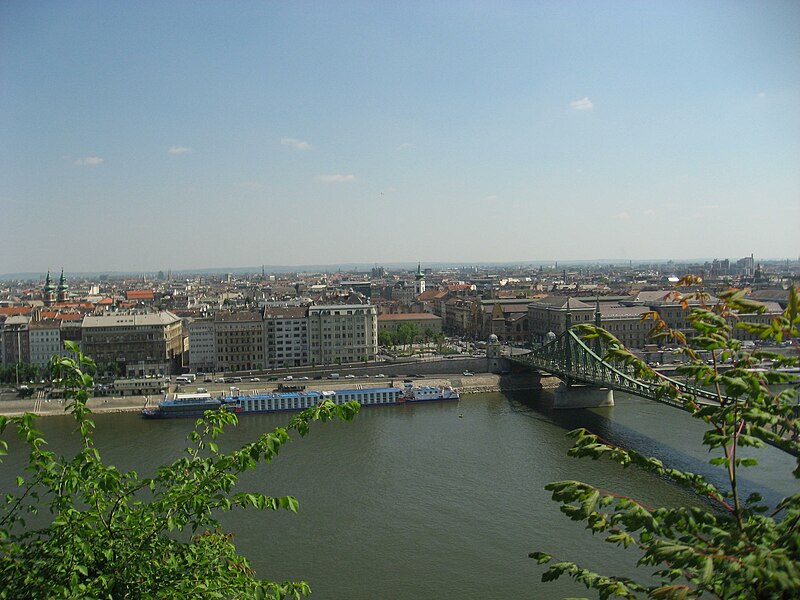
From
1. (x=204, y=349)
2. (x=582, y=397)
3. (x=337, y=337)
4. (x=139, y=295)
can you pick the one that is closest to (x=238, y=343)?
(x=204, y=349)

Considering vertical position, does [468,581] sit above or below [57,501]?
below

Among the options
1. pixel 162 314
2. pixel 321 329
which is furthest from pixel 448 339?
pixel 162 314

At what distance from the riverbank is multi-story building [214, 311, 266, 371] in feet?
14.1

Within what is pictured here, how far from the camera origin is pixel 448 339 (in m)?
35.2

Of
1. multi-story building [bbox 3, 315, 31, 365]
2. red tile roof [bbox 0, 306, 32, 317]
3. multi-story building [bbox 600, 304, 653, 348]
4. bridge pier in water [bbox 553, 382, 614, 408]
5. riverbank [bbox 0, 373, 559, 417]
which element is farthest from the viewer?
red tile roof [bbox 0, 306, 32, 317]

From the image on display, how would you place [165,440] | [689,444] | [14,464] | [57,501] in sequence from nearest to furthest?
1. [57,501]
2. [14,464]
3. [689,444]
4. [165,440]

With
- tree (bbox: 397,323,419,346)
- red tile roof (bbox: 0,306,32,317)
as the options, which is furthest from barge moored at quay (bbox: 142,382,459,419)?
red tile roof (bbox: 0,306,32,317)

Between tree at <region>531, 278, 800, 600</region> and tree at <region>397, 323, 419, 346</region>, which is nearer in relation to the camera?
tree at <region>531, 278, 800, 600</region>

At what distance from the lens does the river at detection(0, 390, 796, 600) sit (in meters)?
8.06

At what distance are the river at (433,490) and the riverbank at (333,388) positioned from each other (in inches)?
72.7

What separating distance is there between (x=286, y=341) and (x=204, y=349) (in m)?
2.79

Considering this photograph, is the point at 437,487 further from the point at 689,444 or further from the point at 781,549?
the point at 781,549

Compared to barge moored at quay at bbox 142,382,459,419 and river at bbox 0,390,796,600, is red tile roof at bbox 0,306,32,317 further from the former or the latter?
river at bbox 0,390,796,600

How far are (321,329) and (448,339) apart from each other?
32.5ft
